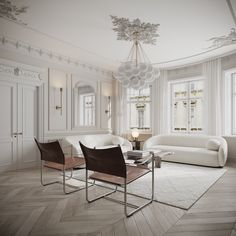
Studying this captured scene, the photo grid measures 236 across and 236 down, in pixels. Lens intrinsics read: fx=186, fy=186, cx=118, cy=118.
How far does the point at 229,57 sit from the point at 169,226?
526cm

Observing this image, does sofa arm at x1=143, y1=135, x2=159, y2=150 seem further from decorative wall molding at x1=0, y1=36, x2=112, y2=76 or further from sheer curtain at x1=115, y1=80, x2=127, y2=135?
decorative wall molding at x1=0, y1=36, x2=112, y2=76

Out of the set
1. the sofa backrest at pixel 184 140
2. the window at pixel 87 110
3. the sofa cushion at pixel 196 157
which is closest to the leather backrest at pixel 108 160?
the sofa cushion at pixel 196 157

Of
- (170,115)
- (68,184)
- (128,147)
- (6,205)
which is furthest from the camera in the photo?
(170,115)

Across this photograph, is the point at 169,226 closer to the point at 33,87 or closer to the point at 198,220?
the point at 198,220

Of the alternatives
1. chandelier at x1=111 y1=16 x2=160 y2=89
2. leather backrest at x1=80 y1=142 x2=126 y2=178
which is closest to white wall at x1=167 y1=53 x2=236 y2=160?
chandelier at x1=111 y1=16 x2=160 y2=89

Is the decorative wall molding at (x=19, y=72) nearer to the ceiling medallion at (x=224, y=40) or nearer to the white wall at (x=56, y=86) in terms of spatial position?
the white wall at (x=56, y=86)

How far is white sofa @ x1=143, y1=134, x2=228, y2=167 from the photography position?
4.76 m

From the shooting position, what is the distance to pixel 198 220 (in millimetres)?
2258

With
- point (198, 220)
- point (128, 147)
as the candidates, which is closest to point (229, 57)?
point (128, 147)

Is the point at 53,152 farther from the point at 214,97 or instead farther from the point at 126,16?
the point at 214,97

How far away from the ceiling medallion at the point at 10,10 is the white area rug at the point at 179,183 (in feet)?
11.1

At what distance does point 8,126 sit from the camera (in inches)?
178

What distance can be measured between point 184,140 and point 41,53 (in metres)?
4.95

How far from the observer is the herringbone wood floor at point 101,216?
2055 mm
